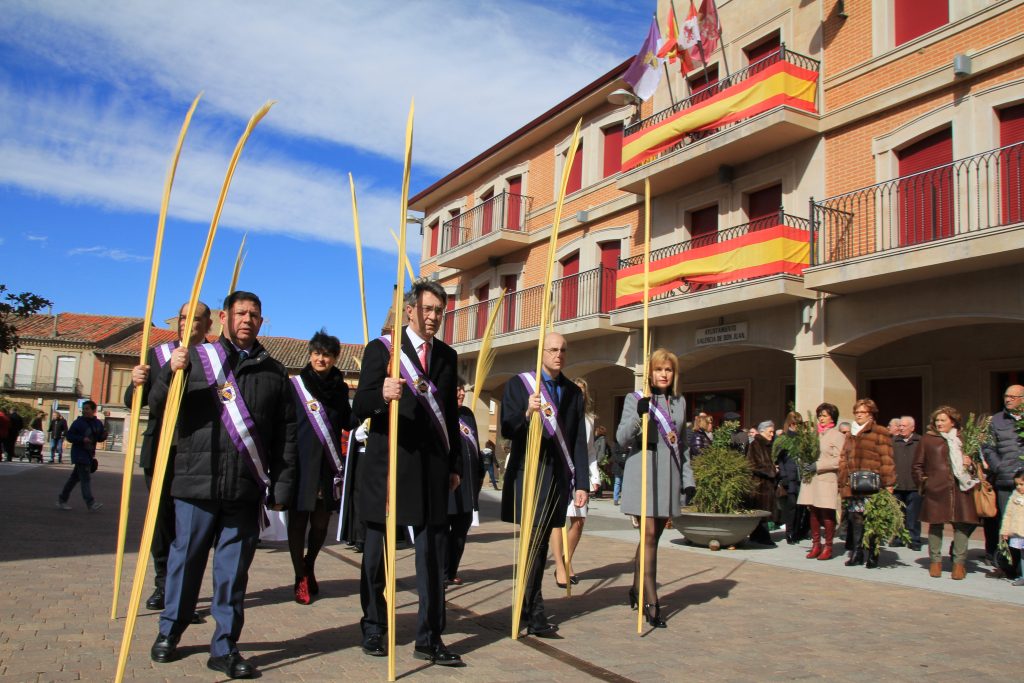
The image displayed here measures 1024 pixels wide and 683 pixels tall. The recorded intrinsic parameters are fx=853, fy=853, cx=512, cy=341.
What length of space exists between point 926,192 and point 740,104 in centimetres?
415

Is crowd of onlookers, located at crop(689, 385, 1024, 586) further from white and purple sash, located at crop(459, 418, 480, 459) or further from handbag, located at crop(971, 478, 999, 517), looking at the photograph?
white and purple sash, located at crop(459, 418, 480, 459)

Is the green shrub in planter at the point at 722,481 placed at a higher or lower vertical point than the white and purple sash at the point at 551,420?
lower

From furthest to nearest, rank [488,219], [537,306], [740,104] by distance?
[488,219]
[537,306]
[740,104]

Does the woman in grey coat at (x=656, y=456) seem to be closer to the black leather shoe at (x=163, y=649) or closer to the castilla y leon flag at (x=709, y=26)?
the black leather shoe at (x=163, y=649)

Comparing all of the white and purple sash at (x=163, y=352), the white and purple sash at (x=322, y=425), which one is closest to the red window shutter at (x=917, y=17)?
the white and purple sash at (x=322, y=425)

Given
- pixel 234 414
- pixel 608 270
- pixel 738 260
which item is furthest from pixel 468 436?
pixel 608 270

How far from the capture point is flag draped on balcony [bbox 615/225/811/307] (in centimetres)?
1517

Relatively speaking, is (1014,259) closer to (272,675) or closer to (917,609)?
(917,609)

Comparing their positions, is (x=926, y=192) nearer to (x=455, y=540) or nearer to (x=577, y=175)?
(x=455, y=540)

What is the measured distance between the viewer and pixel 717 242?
17.8 m

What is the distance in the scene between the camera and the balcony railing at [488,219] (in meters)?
25.4

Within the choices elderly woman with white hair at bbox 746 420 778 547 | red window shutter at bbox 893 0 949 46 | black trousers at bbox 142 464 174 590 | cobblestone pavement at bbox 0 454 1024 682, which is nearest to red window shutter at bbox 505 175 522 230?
red window shutter at bbox 893 0 949 46

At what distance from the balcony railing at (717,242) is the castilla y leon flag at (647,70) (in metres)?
3.47

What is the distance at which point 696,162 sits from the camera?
1781cm
